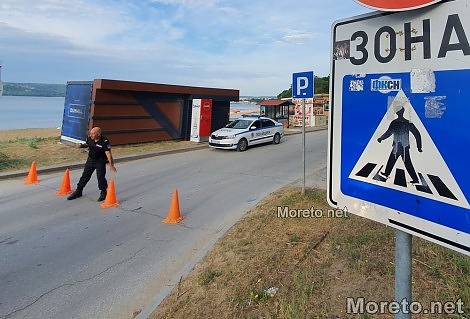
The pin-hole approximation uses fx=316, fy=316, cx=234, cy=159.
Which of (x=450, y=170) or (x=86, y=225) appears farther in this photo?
(x=86, y=225)

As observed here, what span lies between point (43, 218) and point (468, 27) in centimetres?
706

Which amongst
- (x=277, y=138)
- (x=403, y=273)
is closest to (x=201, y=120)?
(x=277, y=138)

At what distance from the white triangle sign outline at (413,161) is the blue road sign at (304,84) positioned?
593cm

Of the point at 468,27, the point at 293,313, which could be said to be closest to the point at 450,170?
the point at 468,27

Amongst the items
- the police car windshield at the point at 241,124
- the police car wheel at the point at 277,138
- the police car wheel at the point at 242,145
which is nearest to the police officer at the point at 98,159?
the police car wheel at the point at 242,145

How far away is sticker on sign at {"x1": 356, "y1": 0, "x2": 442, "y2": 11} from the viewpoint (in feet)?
3.70

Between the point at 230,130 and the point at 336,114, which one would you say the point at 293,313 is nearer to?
the point at 336,114

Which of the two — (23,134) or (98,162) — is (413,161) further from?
(23,134)

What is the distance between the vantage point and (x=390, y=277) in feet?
10.5

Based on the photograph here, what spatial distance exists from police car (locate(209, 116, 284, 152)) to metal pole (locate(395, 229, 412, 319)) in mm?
13385

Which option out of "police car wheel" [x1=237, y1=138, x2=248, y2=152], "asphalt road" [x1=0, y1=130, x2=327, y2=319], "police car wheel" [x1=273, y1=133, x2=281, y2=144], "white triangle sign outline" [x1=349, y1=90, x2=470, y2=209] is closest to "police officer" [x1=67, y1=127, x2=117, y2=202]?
"asphalt road" [x1=0, y1=130, x2=327, y2=319]

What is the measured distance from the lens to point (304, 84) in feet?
23.2

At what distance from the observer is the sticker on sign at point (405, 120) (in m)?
1.08

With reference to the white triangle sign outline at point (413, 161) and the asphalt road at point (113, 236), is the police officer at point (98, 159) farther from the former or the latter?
the white triangle sign outline at point (413, 161)
